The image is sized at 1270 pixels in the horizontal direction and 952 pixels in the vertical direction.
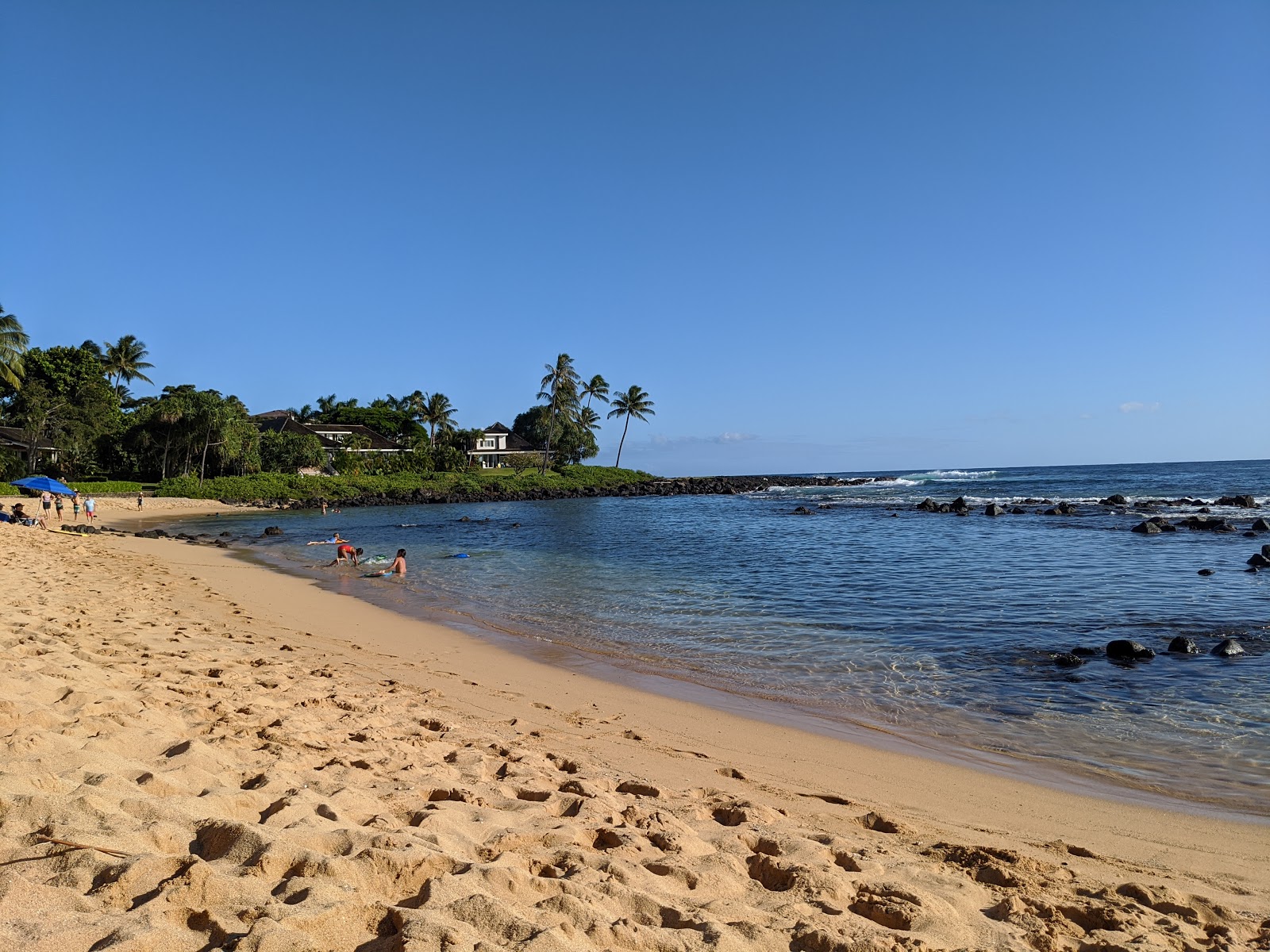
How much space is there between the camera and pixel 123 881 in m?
2.88

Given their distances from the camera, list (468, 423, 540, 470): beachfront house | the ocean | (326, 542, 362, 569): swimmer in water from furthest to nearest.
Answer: (468, 423, 540, 470): beachfront house
(326, 542, 362, 569): swimmer in water
the ocean

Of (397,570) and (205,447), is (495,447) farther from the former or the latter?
(397,570)

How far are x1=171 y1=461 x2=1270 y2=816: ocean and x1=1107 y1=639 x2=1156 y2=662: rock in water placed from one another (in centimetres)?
21

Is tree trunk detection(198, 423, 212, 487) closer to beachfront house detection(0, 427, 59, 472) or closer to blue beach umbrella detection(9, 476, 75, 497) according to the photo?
beachfront house detection(0, 427, 59, 472)

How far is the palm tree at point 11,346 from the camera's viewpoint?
43.7m

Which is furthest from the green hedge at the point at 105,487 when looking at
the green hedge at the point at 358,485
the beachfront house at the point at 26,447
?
the beachfront house at the point at 26,447

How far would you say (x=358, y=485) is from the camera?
208ft

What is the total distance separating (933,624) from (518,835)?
34.3 ft

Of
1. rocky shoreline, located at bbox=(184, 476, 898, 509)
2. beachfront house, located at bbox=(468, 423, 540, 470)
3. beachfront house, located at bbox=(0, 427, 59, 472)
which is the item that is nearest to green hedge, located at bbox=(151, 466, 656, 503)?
rocky shoreline, located at bbox=(184, 476, 898, 509)

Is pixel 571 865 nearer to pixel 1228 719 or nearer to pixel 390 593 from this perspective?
pixel 1228 719

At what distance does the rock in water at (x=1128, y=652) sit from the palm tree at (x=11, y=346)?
53.4 m

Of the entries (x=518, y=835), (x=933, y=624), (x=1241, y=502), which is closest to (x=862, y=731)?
(x=518, y=835)

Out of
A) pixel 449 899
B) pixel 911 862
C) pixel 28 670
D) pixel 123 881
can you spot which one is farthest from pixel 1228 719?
pixel 28 670

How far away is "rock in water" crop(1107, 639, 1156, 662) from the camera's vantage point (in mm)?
9938
